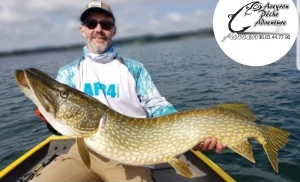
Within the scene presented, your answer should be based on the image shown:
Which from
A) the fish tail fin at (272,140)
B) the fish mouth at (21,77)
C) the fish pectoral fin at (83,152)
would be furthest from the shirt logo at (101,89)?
the fish tail fin at (272,140)

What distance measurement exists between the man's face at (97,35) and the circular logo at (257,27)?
40.6 feet

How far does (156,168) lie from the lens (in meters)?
3.94

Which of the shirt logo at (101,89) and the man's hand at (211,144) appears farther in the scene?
the shirt logo at (101,89)

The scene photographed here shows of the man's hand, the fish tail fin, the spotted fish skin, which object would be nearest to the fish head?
the spotted fish skin

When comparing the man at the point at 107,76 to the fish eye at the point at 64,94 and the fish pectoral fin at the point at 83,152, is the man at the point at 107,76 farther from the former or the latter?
the fish eye at the point at 64,94

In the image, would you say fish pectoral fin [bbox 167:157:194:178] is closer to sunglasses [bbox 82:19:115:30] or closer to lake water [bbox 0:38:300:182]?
sunglasses [bbox 82:19:115:30]

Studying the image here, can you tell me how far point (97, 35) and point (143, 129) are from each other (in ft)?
4.55

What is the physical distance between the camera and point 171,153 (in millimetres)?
2699

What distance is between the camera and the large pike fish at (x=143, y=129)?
248cm

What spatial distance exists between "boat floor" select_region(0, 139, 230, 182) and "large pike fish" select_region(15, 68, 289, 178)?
0.97 m

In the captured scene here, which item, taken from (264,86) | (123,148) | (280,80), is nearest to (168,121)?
(123,148)

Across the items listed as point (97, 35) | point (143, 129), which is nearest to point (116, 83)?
point (97, 35)

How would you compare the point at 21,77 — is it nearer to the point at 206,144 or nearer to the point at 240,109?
the point at 206,144

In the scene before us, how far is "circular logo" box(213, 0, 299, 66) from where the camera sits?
51.0 feet
